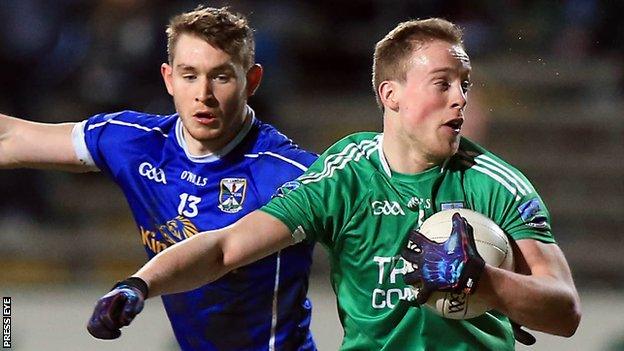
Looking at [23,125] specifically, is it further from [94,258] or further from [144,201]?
[94,258]

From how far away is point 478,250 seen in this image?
369 cm

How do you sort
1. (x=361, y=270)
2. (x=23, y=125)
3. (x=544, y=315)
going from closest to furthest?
(x=544, y=315) < (x=361, y=270) < (x=23, y=125)

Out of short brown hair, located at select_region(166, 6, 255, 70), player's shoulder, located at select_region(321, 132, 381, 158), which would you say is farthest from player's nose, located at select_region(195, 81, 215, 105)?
player's shoulder, located at select_region(321, 132, 381, 158)

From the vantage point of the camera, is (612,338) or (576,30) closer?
(612,338)

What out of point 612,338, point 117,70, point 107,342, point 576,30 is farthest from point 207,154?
point 576,30

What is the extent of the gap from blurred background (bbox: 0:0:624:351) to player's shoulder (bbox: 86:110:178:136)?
9.00ft

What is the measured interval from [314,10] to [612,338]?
3.66m

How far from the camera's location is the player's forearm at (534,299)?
3.60 metres

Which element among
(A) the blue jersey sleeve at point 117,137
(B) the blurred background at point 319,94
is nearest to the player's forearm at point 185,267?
(A) the blue jersey sleeve at point 117,137

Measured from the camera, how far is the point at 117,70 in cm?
901

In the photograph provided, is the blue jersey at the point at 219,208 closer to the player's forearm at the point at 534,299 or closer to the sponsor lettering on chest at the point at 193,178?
the sponsor lettering on chest at the point at 193,178

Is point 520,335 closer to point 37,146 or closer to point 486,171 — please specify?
point 486,171

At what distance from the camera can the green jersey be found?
153 inches

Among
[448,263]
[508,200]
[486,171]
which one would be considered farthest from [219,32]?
[448,263]
